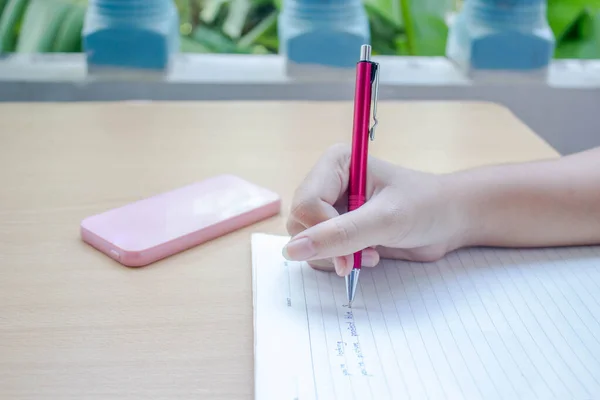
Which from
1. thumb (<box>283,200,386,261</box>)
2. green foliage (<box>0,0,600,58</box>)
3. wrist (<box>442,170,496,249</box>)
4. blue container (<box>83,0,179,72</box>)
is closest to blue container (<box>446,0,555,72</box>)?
green foliage (<box>0,0,600,58</box>)

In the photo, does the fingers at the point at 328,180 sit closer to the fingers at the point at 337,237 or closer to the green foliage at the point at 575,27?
the fingers at the point at 337,237

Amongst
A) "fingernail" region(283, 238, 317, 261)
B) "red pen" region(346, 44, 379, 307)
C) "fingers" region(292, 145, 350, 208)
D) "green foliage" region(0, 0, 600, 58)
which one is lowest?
"green foliage" region(0, 0, 600, 58)

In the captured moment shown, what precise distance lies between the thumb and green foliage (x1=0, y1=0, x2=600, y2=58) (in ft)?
2.46

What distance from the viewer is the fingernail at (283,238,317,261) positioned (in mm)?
530

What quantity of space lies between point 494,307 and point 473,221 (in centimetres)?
10

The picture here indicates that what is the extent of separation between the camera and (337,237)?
525mm

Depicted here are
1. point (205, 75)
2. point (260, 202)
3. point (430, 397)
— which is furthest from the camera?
point (205, 75)

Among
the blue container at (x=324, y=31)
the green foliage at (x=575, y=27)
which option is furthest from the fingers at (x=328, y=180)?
the green foliage at (x=575, y=27)

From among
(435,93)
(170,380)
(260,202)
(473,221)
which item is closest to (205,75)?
(435,93)

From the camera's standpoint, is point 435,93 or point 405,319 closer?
point 405,319

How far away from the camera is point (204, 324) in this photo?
503 mm

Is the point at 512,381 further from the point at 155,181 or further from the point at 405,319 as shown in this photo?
the point at 155,181

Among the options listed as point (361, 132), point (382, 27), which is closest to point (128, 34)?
point (382, 27)

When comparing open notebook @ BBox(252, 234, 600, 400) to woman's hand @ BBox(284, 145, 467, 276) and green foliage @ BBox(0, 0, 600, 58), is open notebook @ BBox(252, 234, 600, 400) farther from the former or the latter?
green foliage @ BBox(0, 0, 600, 58)
